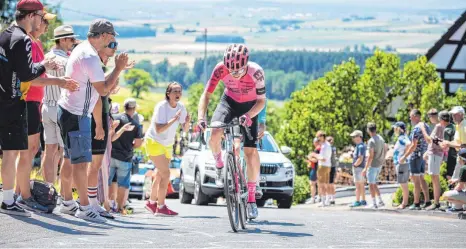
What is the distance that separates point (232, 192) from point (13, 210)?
2336 millimetres

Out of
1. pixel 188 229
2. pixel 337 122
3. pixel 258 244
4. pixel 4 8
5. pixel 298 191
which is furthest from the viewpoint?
pixel 4 8

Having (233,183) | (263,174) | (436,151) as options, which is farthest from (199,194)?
(233,183)

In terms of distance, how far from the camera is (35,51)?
1359 cm

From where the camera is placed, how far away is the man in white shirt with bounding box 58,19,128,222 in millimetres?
13188

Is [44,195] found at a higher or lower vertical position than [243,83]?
lower

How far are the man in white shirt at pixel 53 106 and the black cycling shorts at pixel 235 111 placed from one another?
2.05m

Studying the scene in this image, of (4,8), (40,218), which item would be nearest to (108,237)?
(40,218)

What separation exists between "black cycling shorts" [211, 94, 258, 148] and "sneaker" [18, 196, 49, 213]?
2.30 m

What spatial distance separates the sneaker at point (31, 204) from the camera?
13.3 m

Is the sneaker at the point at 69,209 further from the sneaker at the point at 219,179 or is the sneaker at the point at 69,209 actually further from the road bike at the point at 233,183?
the road bike at the point at 233,183

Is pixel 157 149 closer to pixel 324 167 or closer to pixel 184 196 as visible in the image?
pixel 184 196

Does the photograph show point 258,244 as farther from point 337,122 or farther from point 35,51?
point 337,122

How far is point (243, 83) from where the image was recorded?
557 inches

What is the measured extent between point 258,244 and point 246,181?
8.91ft
